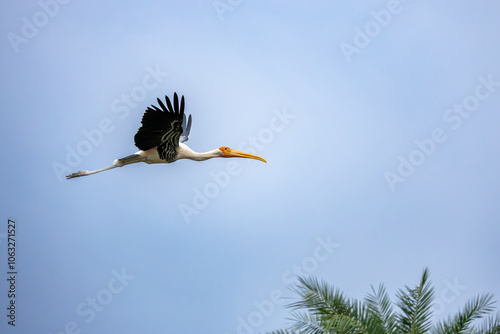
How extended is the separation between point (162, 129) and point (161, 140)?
→ 45 cm

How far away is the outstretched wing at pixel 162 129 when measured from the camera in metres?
18.7

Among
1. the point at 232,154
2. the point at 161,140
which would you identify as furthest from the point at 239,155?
the point at 161,140

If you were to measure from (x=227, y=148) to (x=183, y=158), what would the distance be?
6.77 feet

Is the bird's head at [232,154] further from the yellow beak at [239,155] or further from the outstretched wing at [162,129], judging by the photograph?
the outstretched wing at [162,129]

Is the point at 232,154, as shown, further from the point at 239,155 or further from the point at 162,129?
the point at 162,129

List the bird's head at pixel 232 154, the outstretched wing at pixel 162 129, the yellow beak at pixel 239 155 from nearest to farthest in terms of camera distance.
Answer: the outstretched wing at pixel 162 129
the bird's head at pixel 232 154
the yellow beak at pixel 239 155

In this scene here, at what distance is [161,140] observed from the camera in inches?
771

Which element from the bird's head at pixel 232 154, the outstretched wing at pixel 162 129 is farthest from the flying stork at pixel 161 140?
the bird's head at pixel 232 154

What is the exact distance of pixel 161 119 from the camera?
1889 cm

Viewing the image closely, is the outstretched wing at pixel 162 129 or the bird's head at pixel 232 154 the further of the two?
the bird's head at pixel 232 154

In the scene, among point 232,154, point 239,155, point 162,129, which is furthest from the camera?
point 239,155

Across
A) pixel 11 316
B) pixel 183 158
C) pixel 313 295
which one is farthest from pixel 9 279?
pixel 313 295

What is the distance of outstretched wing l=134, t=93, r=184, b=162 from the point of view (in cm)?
1866

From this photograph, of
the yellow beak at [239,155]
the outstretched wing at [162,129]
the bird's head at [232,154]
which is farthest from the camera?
the yellow beak at [239,155]
